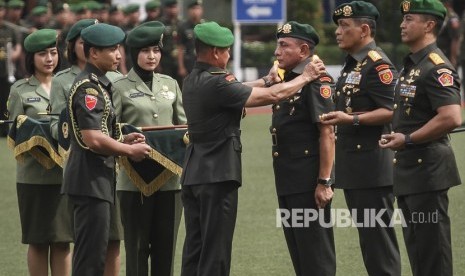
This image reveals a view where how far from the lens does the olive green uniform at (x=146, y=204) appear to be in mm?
8180

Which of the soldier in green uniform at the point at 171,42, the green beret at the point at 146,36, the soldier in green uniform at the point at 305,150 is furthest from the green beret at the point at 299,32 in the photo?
the soldier in green uniform at the point at 171,42

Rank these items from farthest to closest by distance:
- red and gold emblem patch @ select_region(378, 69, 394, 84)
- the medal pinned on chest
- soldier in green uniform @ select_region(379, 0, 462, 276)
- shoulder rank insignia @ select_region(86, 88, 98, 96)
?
the medal pinned on chest < red and gold emblem patch @ select_region(378, 69, 394, 84) < shoulder rank insignia @ select_region(86, 88, 98, 96) < soldier in green uniform @ select_region(379, 0, 462, 276)

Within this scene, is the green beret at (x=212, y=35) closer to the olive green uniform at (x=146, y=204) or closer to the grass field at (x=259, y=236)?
the olive green uniform at (x=146, y=204)

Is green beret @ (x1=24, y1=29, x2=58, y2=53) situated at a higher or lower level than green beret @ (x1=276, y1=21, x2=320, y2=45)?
lower

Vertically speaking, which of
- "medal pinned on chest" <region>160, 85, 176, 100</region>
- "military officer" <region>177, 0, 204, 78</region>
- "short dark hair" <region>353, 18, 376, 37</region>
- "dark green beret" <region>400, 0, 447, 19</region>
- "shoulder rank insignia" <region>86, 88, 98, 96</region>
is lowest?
"military officer" <region>177, 0, 204, 78</region>

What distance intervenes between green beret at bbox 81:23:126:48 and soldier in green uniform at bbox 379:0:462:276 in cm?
170

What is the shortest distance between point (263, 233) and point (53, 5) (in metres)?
16.5

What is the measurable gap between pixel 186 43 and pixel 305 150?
488 inches

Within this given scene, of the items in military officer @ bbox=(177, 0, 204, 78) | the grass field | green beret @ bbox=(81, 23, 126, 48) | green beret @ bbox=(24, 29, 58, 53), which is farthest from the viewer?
military officer @ bbox=(177, 0, 204, 78)

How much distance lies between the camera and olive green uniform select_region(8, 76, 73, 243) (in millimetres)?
8375

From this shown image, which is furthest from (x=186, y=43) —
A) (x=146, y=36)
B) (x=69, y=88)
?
(x=69, y=88)

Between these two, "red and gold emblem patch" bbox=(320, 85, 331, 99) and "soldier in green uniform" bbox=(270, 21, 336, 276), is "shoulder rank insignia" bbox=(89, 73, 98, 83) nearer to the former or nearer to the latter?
"soldier in green uniform" bbox=(270, 21, 336, 276)

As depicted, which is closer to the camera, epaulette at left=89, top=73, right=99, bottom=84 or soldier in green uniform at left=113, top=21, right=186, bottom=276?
epaulette at left=89, top=73, right=99, bottom=84

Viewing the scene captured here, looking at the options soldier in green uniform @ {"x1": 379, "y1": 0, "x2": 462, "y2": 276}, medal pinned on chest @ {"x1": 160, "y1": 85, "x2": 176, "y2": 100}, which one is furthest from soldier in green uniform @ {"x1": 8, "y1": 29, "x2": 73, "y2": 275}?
soldier in green uniform @ {"x1": 379, "y1": 0, "x2": 462, "y2": 276}
